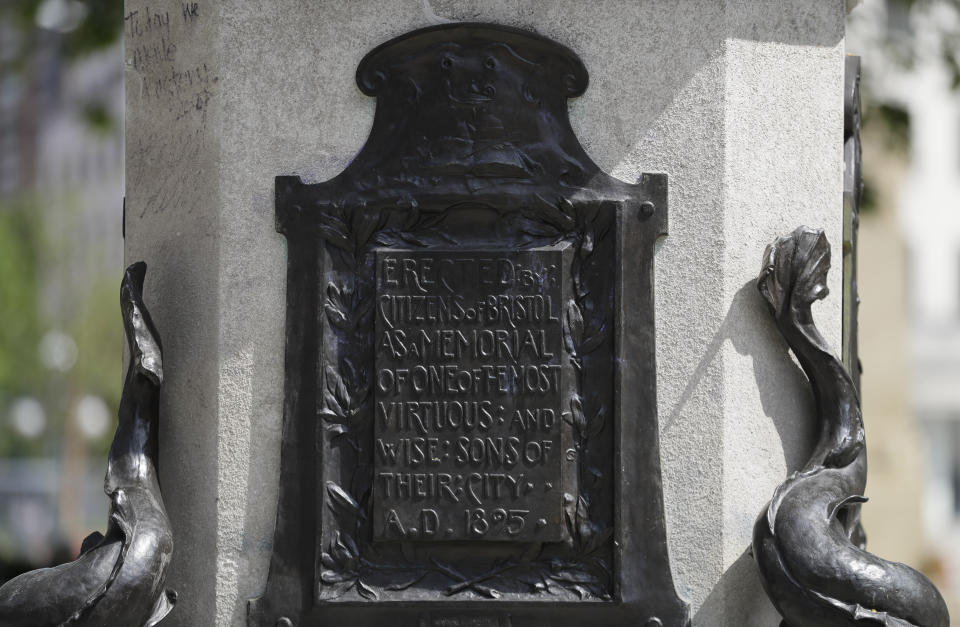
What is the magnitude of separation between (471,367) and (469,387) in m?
0.07

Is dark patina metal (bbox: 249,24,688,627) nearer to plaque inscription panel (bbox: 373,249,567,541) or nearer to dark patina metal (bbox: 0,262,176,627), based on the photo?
plaque inscription panel (bbox: 373,249,567,541)

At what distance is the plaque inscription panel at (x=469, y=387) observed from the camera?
4.34 m

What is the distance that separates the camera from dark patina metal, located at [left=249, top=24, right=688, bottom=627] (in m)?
4.32

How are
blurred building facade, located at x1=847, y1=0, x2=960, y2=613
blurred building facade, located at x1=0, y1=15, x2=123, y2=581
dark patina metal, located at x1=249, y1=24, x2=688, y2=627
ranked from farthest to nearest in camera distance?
blurred building facade, located at x1=0, y1=15, x2=123, y2=581
blurred building facade, located at x1=847, y1=0, x2=960, y2=613
dark patina metal, located at x1=249, y1=24, x2=688, y2=627

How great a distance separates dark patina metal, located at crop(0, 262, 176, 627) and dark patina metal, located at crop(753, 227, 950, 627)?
189 centimetres

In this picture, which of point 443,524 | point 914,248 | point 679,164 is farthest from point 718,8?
point 914,248

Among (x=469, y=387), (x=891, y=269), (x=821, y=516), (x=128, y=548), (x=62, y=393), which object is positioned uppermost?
(x=891, y=269)

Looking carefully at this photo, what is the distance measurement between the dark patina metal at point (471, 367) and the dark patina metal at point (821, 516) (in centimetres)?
40

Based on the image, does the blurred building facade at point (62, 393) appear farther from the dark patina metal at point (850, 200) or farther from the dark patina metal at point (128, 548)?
the dark patina metal at point (850, 200)

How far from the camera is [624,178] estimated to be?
14.7ft

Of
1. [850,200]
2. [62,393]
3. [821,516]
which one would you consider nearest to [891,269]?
[850,200]

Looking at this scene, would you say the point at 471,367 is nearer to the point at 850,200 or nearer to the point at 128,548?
the point at 128,548

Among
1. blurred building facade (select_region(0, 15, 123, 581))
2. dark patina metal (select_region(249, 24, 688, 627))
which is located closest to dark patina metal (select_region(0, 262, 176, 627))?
dark patina metal (select_region(249, 24, 688, 627))

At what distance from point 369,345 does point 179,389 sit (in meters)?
0.71
